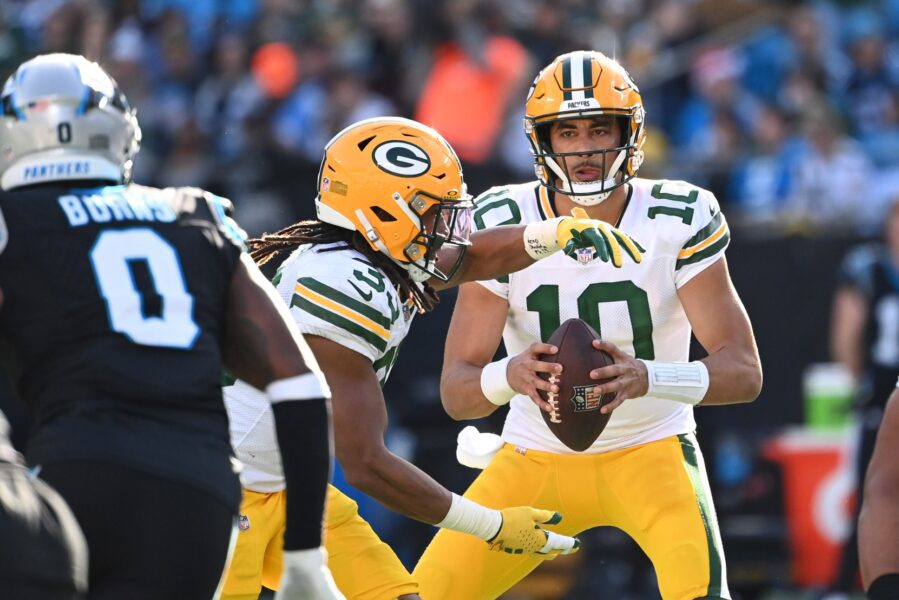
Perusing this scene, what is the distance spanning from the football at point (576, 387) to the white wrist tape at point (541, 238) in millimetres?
233

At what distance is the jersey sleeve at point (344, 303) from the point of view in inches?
158

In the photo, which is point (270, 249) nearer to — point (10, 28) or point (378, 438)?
point (378, 438)

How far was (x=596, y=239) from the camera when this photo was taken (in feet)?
14.4

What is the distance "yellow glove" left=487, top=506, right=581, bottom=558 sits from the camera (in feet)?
13.9

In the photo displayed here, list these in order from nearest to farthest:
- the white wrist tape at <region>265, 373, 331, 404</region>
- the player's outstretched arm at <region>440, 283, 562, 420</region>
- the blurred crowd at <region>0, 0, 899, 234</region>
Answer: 1. the white wrist tape at <region>265, 373, 331, 404</region>
2. the player's outstretched arm at <region>440, 283, 562, 420</region>
3. the blurred crowd at <region>0, 0, 899, 234</region>

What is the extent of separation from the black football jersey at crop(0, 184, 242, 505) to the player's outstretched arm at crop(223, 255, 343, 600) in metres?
0.13

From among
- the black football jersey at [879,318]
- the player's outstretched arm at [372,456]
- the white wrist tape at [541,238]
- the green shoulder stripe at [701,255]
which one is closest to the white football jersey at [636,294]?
the green shoulder stripe at [701,255]

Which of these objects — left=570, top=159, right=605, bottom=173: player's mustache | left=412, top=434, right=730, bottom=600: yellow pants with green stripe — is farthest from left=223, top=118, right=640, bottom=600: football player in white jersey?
left=570, top=159, right=605, bottom=173: player's mustache

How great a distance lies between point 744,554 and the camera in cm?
831

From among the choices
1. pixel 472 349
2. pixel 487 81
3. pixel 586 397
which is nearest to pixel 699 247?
pixel 586 397

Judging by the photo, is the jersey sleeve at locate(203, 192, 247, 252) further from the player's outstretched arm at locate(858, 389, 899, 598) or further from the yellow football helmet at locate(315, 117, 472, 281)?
the player's outstretched arm at locate(858, 389, 899, 598)

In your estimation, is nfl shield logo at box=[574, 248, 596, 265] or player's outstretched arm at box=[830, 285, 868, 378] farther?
player's outstretched arm at box=[830, 285, 868, 378]

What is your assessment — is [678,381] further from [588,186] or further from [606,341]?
[588,186]

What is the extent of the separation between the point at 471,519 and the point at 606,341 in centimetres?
70
